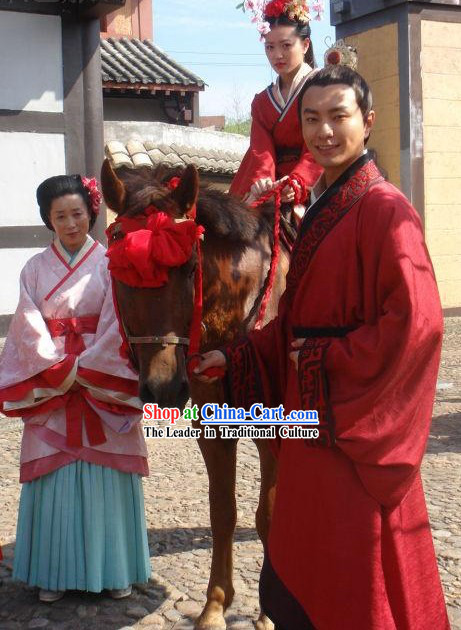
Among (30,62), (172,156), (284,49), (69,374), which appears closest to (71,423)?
(69,374)

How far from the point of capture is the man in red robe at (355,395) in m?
2.07

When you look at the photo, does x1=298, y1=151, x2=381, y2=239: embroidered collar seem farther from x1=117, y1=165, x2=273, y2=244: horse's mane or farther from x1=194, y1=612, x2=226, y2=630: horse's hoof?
x1=194, y1=612, x2=226, y2=630: horse's hoof

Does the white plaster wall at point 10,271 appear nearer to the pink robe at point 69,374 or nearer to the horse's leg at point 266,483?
the pink robe at point 69,374

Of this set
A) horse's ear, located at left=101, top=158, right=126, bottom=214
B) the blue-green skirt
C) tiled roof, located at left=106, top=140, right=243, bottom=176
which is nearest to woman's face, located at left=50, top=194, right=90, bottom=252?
horse's ear, located at left=101, top=158, right=126, bottom=214

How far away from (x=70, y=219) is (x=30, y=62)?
5624 mm

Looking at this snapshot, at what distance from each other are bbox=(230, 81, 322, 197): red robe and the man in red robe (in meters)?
1.57

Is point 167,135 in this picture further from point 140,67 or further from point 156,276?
point 156,276

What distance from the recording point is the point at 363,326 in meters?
2.12

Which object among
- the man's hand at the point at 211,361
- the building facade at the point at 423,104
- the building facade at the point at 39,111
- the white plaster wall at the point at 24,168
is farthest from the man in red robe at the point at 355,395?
the building facade at the point at 423,104

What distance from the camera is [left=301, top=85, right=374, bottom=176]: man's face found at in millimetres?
2240

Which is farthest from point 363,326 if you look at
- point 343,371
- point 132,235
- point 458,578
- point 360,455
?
point 458,578

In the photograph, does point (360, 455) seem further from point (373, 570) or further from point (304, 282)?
point (304, 282)

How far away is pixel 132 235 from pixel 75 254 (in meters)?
1.05

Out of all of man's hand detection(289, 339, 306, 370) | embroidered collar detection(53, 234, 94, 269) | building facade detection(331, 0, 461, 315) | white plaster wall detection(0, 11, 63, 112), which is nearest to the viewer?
man's hand detection(289, 339, 306, 370)
